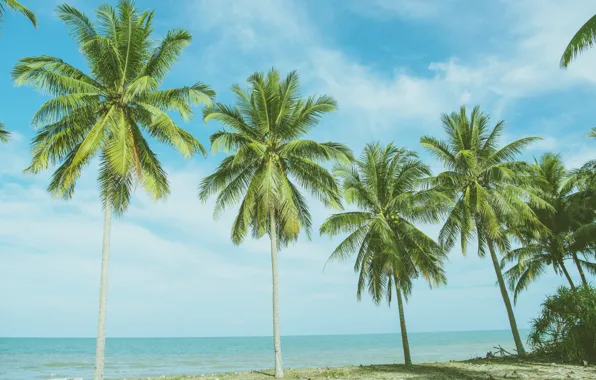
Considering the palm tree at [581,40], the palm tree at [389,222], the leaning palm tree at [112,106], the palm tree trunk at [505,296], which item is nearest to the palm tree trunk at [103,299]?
the leaning palm tree at [112,106]

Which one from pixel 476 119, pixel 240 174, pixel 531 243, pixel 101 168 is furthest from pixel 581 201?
pixel 101 168

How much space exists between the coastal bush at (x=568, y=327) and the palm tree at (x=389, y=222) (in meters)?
4.51

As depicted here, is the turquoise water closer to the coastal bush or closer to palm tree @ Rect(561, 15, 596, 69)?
the coastal bush

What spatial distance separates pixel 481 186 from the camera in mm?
22359

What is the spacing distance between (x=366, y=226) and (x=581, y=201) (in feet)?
42.8

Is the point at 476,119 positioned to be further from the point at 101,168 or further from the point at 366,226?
the point at 101,168

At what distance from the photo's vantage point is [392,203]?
21.0 meters

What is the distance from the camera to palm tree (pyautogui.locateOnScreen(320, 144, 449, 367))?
809 inches

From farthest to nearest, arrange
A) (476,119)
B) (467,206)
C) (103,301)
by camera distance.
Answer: (476,119), (467,206), (103,301)

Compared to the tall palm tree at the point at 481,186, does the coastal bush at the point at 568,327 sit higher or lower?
lower

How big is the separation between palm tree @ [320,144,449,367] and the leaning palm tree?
359 inches

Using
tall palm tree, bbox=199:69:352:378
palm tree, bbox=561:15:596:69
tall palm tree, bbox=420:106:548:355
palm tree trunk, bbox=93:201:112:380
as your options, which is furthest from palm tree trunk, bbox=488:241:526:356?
palm tree trunk, bbox=93:201:112:380

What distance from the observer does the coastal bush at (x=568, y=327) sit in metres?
16.5

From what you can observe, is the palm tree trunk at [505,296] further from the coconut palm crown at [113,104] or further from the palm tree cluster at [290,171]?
the coconut palm crown at [113,104]
